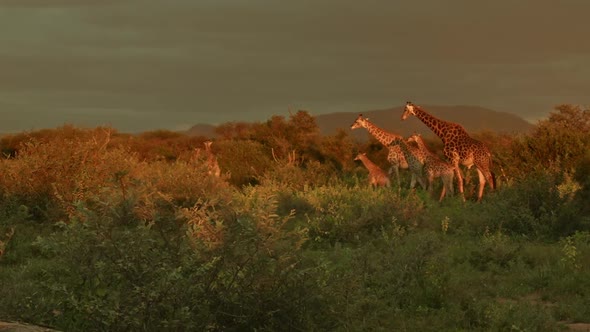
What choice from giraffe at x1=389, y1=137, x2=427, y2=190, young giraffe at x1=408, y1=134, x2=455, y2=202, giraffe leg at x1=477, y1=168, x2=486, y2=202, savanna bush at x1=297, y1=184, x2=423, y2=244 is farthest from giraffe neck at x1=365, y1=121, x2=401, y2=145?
savanna bush at x1=297, y1=184, x2=423, y2=244

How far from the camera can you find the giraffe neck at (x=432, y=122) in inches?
771

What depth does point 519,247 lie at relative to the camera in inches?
435

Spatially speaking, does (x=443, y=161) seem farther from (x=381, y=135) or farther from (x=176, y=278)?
(x=176, y=278)

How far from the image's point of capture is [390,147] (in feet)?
67.2

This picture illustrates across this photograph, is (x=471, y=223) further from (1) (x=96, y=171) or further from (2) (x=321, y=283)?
(2) (x=321, y=283)

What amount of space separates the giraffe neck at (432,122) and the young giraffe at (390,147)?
76cm

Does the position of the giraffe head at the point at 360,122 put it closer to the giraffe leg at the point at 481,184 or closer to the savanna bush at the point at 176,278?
the giraffe leg at the point at 481,184

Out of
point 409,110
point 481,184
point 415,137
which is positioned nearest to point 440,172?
point 481,184

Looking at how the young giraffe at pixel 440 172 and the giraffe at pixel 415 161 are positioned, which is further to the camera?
the giraffe at pixel 415 161

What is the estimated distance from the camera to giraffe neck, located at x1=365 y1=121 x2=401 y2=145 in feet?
69.3

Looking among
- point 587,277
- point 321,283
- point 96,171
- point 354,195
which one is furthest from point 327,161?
point 321,283

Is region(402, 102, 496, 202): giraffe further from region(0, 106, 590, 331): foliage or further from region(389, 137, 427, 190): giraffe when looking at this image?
region(0, 106, 590, 331): foliage

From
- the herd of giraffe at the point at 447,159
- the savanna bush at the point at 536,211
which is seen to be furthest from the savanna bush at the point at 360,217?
the herd of giraffe at the point at 447,159

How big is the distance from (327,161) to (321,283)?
58.1 ft
